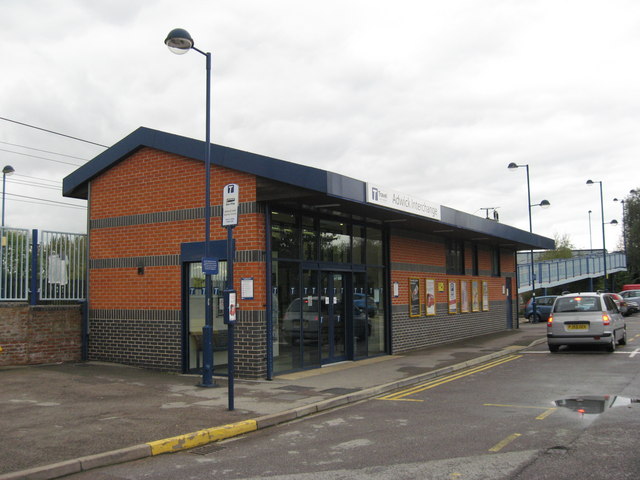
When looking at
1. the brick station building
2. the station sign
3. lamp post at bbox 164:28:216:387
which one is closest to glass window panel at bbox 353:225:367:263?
the brick station building

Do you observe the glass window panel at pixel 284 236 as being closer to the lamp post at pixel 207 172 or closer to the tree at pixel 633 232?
the lamp post at pixel 207 172

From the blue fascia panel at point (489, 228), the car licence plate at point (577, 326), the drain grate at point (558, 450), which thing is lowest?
the drain grate at point (558, 450)

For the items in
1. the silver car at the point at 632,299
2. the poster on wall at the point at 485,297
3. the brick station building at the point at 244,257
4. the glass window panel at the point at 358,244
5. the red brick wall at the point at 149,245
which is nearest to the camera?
the brick station building at the point at 244,257

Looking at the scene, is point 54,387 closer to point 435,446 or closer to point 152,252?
point 152,252

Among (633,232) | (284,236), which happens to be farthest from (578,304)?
(633,232)

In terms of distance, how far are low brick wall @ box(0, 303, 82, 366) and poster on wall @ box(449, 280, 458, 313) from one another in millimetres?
11977

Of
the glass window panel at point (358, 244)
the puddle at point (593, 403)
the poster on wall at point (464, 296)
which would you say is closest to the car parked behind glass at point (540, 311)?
the poster on wall at point (464, 296)

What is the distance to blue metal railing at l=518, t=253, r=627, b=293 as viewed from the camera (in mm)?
40219

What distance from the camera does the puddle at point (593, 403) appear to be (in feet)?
29.6

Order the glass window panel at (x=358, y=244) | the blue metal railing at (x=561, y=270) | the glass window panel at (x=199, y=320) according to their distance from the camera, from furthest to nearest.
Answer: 1. the blue metal railing at (x=561, y=270)
2. the glass window panel at (x=358, y=244)
3. the glass window panel at (x=199, y=320)

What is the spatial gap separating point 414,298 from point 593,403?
9.14 metres

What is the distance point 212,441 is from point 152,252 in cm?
708

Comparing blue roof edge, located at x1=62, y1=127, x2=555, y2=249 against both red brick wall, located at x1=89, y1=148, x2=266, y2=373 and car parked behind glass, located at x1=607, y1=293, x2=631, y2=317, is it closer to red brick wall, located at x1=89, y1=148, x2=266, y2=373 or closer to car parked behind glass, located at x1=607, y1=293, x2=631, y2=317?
red brick wall, located at x1=89, y1=148, x2=266, y2=373

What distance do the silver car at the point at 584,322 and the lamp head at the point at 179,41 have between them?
12.2m
